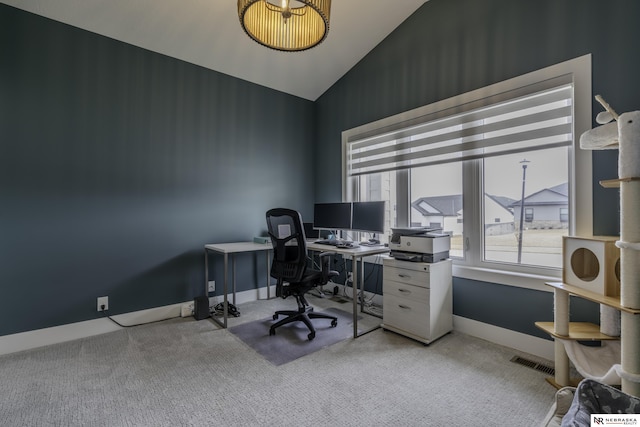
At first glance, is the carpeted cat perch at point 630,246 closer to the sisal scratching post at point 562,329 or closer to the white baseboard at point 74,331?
the sisal scratching post at point 562,329

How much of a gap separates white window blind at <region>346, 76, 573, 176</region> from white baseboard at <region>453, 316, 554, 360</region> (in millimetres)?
1466

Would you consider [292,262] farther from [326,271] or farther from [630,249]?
[630,249]

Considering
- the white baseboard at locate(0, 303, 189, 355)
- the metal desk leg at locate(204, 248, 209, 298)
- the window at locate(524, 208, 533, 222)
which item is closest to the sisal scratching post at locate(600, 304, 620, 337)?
Answer: the window at locate(524, 208, 533, 222)

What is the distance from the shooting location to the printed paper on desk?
8.71ft

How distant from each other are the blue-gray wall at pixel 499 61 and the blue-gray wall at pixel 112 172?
64.7 inches

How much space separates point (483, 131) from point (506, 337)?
1738mm

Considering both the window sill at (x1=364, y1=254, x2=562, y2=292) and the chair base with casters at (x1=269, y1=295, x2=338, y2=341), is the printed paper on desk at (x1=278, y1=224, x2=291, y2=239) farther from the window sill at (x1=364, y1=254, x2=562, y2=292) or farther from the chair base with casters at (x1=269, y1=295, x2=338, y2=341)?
the window sill at (x1=364, y1=254, x2=562, y2=292)

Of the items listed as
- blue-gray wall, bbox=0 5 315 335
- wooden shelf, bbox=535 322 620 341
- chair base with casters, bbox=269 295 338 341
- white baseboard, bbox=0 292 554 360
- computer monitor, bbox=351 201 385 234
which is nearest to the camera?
wooden shelf, bbox=535 322 620 341

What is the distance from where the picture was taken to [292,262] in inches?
104

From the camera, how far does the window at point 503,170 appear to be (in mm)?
2117

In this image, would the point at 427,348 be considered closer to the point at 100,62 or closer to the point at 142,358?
the point at 142,358

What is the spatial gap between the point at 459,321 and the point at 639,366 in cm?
137

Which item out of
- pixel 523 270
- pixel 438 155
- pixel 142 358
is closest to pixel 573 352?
pixel 523 270

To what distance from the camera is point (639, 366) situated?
1338mm
